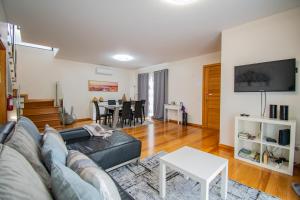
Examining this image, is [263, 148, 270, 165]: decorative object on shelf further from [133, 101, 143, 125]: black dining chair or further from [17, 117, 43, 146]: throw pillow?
[133, 101, 143, 125]: black dining chair

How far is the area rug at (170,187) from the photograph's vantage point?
159cm

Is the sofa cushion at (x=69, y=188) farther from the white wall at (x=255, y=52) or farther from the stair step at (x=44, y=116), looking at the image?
the stair step at (x=44, y=116)

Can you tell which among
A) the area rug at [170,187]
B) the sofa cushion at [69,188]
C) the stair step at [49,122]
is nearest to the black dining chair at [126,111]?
the stair step at [49,122]

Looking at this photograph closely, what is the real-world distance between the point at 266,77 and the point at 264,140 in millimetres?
999

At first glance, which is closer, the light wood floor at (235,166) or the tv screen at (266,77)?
the light wood floor at (235,166)

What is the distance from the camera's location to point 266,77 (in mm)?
2318

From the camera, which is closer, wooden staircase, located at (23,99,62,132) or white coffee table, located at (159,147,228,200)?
white coffee table, located at (159,147,228,200)

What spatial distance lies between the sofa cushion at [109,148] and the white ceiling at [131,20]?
1951mm

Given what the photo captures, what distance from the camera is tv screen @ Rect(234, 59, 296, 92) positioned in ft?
6.97

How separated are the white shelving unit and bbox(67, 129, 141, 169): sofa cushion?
183cm

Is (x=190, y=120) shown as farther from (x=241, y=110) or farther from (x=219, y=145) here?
(x=241, y=110)

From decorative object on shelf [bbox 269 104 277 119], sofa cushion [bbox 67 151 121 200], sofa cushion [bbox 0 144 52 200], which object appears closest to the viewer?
sofa cushion [bbox 0 144 52 200]

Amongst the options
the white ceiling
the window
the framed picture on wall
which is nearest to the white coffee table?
the white ceiling

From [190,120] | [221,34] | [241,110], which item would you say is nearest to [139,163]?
[241,110]
